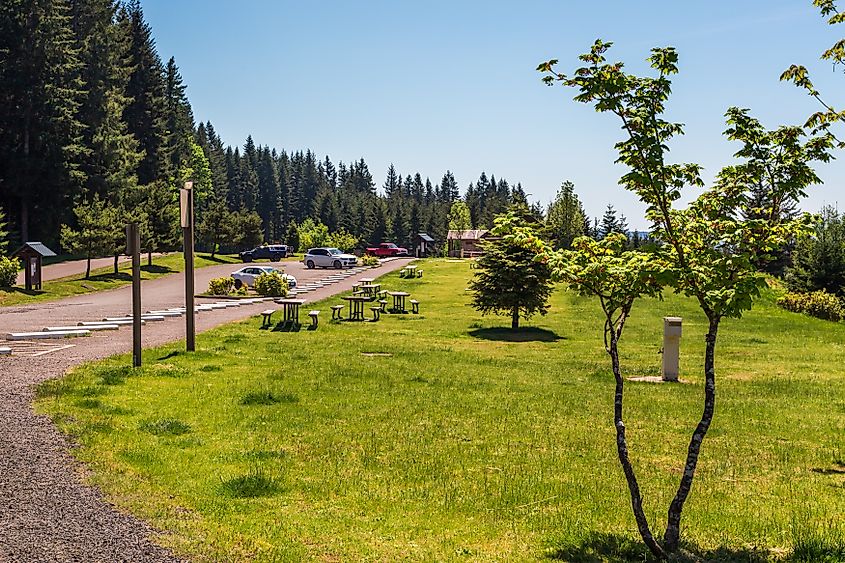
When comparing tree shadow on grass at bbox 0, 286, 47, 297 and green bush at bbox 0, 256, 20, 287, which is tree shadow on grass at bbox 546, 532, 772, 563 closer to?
tree shadow on grass at bbox 0, 286, 47, 297

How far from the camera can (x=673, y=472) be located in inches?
311

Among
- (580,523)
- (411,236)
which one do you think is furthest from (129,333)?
(411,236)

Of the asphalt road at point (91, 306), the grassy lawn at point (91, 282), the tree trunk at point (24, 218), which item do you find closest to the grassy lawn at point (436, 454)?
the asphalt road at point (91, 306)

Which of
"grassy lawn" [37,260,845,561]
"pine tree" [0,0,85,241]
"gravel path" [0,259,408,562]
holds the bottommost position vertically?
"grassy lawn" [37,260,845,561]

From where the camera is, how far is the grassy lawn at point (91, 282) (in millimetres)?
30803

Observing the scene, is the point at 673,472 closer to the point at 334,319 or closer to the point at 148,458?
the point at 148,458

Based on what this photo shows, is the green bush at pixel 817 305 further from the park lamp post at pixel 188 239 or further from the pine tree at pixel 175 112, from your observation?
the pine tree at pixel 175 112

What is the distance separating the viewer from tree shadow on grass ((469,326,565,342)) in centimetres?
2325

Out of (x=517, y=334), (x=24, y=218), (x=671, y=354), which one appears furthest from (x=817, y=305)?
(x=24, y=218)

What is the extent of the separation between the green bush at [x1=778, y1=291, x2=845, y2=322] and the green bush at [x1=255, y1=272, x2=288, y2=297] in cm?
2232

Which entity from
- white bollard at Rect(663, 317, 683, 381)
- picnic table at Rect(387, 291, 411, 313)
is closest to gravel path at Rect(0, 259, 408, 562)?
white bollard at Rect(663, 317, 683, 381)

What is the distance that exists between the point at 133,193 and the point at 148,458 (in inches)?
2113

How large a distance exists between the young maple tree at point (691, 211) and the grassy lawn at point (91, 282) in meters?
28.9

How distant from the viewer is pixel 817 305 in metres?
33.2
